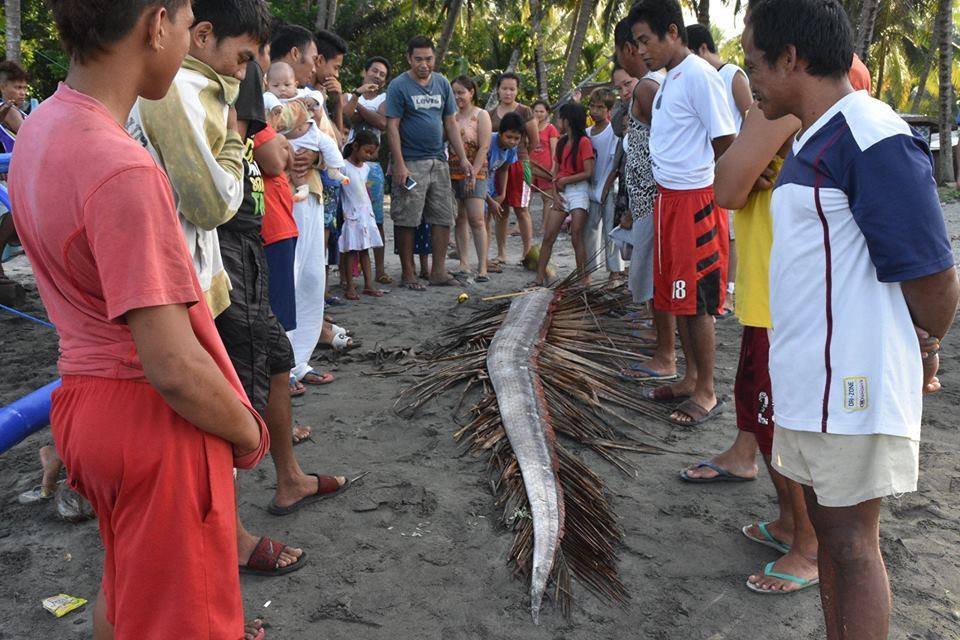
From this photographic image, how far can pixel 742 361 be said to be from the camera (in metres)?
2.95

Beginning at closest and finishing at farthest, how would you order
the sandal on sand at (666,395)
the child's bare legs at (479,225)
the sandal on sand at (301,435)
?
the sandal on sand at (301,435) → the sandal on sand at (666,395) → the child's bare legs at (479,225)

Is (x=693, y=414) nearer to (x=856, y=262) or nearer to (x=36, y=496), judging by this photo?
(x=856, y=262)

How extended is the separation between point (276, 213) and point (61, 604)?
70.5 inches

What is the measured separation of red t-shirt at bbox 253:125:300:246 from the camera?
11.7 feet

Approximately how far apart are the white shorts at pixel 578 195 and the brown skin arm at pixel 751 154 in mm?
4118

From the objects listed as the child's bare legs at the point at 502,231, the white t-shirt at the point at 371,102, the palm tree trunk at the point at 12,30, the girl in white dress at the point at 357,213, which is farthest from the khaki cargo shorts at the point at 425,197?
the palm tree trunk at the point at 12,30

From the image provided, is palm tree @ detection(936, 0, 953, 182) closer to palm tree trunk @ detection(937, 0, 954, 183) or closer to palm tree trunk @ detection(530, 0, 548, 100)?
palm tree trunk @ detection(937, 0, 954, 183)

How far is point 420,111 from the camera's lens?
23.4 ft

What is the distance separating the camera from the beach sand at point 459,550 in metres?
2.49

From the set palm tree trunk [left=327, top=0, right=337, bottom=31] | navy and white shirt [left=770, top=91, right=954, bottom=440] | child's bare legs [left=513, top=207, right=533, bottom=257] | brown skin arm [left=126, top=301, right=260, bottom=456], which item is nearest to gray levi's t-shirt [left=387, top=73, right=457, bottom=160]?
child's bare legs [left=513, top=207, right=533, bottom=257]

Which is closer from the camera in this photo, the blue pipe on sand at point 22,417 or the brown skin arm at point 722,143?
the blue pipe on sand at point 22,417

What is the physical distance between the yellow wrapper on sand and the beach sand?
3cm

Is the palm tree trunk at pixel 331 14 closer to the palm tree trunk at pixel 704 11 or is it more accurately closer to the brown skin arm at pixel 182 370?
the palm tree trunk at pixel 704 11

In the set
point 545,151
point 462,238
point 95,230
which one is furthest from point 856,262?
point 545,151
